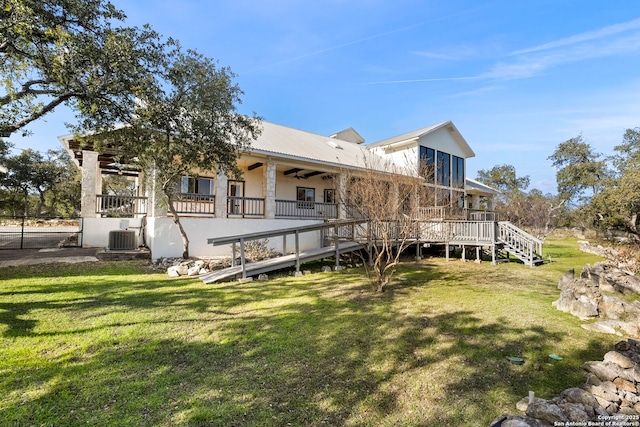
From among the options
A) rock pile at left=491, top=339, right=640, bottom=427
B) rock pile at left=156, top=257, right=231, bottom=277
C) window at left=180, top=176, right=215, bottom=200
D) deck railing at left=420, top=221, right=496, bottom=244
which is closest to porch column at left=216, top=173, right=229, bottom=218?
rock pile at left=156, top=257, right=231, bottom=277

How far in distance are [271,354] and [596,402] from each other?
12.4ft

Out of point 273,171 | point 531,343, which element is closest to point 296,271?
point 273,171

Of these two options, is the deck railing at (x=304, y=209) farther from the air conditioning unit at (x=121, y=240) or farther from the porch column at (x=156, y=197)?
the air conditioning unit at (x=121, y=240)

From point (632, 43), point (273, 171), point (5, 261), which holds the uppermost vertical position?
point (632, 43)

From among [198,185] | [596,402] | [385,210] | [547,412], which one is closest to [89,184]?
[198,185]

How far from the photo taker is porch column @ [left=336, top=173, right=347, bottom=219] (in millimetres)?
15289

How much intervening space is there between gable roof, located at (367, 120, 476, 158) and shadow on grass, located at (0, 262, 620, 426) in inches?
642

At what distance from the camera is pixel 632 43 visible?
35.8 ft

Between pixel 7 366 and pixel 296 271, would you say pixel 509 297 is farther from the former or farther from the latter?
pixel 7 366

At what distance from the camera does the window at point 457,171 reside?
75.6ft

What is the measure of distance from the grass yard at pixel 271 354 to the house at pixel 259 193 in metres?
4.53

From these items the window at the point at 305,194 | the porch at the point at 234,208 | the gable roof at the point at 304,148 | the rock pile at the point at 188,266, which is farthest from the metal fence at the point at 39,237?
the window at the point at 305,194

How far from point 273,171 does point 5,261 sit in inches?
380

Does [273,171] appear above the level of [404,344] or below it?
above
